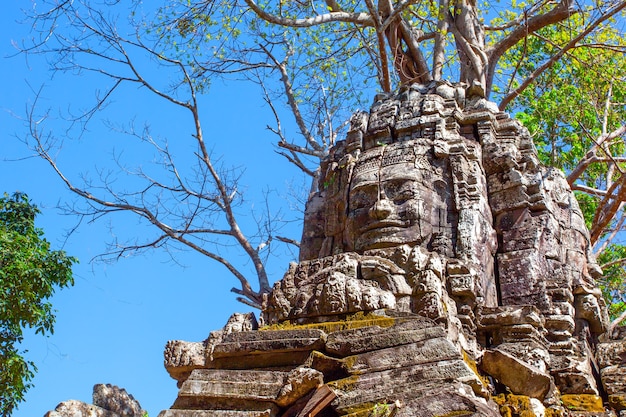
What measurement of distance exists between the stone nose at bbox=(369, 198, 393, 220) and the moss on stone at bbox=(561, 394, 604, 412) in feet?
8.74

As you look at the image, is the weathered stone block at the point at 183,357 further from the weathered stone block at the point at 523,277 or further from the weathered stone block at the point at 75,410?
the weathered stone block at the point at 523,277

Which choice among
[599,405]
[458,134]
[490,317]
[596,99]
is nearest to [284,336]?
[490,317]

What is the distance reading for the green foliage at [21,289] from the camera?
28.7 feet

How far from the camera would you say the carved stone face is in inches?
320

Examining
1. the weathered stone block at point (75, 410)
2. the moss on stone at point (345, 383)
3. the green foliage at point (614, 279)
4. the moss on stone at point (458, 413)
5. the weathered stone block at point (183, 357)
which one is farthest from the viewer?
the green foliage at point (614, 279)

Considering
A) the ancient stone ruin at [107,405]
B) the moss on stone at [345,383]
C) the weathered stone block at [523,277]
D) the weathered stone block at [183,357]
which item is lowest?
the moss on stone at [345,383]

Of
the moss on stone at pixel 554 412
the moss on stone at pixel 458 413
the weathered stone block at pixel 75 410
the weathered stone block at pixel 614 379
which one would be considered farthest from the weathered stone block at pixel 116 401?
the weathered stone block at pixel 614 379

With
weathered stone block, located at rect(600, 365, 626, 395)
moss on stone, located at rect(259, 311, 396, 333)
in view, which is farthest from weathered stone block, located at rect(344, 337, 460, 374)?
weathered stone block, located at rect(600, 365, 626, 395)

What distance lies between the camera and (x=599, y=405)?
22.5ft

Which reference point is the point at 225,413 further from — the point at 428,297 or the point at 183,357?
the point at 428,297

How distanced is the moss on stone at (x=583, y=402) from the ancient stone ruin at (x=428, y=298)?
0.02 meters

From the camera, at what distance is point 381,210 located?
26.8 ft

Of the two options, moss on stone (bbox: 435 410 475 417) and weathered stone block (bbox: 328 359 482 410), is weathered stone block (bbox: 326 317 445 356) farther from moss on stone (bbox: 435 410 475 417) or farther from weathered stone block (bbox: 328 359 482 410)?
moss on stone (bbox: 435 410 475 417)

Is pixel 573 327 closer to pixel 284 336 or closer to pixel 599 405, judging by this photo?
pixel 599 405
